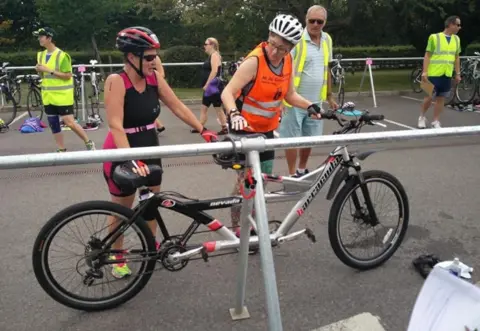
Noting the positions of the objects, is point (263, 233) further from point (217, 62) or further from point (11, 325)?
point (217, 62)

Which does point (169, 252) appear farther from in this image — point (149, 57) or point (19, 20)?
point (19, 20)

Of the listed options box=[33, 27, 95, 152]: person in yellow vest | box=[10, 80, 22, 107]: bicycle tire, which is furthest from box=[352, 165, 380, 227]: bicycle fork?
box=[10, 80, 22, 107]: bicycle tire

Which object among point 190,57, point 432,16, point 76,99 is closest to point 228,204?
point 76,99

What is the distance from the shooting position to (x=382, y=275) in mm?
3334

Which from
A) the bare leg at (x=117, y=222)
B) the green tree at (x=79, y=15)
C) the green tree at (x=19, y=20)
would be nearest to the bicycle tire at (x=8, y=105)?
the bare leg at (x=117, y=222)

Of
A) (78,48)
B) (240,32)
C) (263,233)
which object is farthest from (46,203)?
(78,48)

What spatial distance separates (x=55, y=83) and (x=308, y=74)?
12.0 feet

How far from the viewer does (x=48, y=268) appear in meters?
2.72

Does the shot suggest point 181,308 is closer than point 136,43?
No

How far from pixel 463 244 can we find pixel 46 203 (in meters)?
4.12

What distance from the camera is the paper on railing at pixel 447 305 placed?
4.99 ft

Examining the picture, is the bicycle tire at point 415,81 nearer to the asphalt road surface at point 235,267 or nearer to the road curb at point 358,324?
the asphalt road surface at point 235,267

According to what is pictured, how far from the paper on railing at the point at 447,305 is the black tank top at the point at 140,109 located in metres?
2.05

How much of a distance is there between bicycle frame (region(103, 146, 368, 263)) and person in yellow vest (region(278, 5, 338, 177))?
131 centimetres
